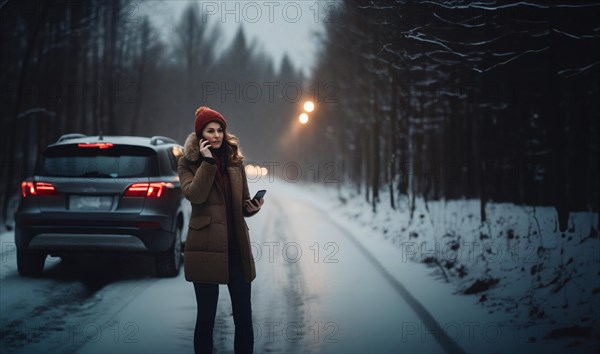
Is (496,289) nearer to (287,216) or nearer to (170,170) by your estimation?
(170,170)

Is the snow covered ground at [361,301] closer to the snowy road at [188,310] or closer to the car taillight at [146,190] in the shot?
the snowy road at [188,310]

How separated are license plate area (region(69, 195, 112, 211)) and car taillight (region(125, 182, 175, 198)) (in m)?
0.31

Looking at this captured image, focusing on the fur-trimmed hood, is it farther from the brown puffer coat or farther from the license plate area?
the license plate area

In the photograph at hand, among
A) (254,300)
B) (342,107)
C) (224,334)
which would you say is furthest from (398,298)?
(342,107)

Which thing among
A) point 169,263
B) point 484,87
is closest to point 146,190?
point 169,263

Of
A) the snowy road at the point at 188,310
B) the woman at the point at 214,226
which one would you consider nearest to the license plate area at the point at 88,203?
the snowy road at the point at 188,310

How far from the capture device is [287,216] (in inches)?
665

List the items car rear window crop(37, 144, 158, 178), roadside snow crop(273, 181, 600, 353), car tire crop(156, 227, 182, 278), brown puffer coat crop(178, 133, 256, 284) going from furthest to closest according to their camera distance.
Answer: car tire crop(156, 227, 182, 278) → car rear window crop(37, 144, 158, 178) → roadside snow crop(273, 181, 600, 353) → brown puffer coat crop(178, 133, 256, 284)

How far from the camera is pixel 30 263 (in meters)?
6.95

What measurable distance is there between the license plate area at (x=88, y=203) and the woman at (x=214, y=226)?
3440mm

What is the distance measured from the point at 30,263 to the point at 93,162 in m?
1.88

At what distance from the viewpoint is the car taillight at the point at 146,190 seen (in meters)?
6.51

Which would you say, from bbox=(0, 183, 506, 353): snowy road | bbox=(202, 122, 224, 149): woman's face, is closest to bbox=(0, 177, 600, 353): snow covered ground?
bbox=(0, 183, 506, 353): snowy road

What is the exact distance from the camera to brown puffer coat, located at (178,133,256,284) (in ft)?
10.9
